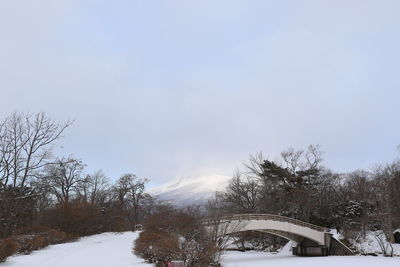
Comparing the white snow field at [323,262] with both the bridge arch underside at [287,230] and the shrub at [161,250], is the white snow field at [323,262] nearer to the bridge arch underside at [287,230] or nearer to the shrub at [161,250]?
the bridge arch underside at [287,230]

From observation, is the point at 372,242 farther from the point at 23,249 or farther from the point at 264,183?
the point at 23,249

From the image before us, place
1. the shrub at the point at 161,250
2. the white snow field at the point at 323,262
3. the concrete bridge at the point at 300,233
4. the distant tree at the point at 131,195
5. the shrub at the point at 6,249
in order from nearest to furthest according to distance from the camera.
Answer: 1. the shrub at the point at 6,249
2. the shrub at the point at 161,250
3. the white snow field at the point at 323,262
4. the concrete bridge at the point at 300,233
5. the distant tree at the point at 131,195

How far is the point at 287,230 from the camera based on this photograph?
4109cm

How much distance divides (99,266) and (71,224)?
24708mm

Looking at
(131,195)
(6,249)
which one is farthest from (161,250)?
(131,195)

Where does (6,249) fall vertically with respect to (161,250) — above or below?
above

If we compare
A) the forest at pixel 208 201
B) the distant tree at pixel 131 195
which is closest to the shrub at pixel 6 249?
the forest at pixel 208 201

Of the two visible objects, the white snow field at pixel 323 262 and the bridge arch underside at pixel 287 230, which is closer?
the white snow field at pixel 323 262

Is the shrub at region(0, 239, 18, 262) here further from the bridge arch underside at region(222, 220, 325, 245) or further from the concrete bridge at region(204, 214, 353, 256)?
the concrete bridge at region(204, 214, 353, 256)

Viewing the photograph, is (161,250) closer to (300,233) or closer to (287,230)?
(287,230)

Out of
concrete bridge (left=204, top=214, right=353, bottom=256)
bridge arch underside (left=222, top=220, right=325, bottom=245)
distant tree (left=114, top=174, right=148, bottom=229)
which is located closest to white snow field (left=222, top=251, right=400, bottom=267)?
bridge arch underside (left=222, top=220, right=325, bottom=245)

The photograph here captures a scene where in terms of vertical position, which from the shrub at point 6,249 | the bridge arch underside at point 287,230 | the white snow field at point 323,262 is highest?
the shrub at point 6,249

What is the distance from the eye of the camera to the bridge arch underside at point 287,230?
37775 mm

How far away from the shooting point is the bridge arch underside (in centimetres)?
3778
